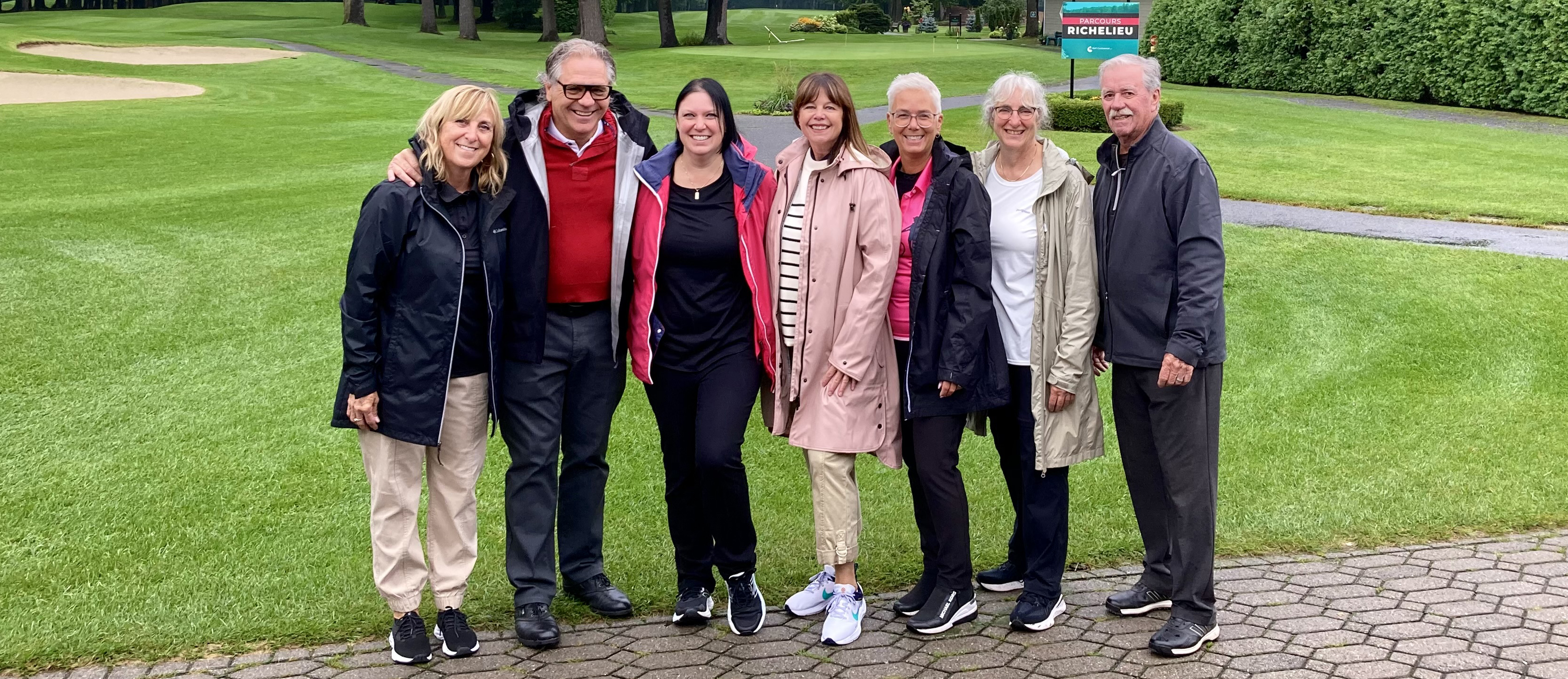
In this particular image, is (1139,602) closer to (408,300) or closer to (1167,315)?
(1167,315)

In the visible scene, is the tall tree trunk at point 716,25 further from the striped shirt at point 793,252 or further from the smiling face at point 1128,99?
the smiling face at point 1128,99

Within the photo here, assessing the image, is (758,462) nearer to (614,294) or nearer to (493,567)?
(493,567)

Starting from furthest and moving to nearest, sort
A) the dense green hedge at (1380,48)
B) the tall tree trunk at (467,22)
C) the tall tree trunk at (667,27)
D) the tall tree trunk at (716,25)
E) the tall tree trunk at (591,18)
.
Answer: the tall tree trunk at (467,22) → the tall tree trunk at (716,25) → the tall tree trunk at (667,27) → the tall tree trunk at (591,18) → the dense green hedge at (1380,48)

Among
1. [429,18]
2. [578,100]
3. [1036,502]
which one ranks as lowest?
[1036,502]

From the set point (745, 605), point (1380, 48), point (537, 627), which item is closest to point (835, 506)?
point (745, 605)

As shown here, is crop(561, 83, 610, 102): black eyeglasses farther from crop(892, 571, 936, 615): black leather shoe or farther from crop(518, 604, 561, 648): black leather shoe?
crop(892, 571, 936, 615): black leather shoe

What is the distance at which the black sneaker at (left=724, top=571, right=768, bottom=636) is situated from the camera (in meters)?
4.70

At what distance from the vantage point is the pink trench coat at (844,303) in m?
4.46

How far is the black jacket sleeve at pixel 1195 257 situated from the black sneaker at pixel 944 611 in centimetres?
118

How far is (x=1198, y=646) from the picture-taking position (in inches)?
176

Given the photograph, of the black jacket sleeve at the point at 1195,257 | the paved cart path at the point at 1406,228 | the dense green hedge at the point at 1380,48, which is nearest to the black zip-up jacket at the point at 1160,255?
the black jacket sleeve at the point at 1195,257

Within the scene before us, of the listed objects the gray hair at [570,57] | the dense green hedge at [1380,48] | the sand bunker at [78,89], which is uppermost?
the dense green hedge at [1380,48]

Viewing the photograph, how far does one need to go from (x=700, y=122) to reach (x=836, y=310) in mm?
793

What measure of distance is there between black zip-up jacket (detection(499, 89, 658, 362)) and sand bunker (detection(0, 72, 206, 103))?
27297 mm
